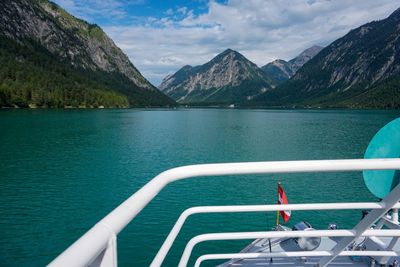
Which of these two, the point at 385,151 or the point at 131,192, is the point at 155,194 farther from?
the point at 131,192

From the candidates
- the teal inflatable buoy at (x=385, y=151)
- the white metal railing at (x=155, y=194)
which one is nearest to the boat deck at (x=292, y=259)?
the teal inflatable buoy at (x=385, y=151)

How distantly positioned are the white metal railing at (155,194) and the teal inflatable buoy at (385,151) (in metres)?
1.84

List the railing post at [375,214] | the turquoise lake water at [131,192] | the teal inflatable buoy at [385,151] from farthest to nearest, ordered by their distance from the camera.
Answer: the turquoise lake water at [131,192]
the teal inflatable buoy at [385,151]
the railing post at [375,214]

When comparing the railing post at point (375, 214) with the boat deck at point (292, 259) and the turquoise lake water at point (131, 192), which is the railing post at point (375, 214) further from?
the turquoise lake water at point (131, 192)

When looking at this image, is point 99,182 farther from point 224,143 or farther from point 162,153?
point 224,143

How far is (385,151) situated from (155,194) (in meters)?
5.17

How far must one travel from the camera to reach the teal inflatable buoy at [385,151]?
6.10m

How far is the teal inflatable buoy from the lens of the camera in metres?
6.10

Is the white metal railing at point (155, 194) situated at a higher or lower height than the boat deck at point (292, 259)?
higher

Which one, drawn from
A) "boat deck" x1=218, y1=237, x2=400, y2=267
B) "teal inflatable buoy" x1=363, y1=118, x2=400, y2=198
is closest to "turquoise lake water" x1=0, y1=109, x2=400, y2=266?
"boat deck" x1=218, y1=237, x2=400, y2=267

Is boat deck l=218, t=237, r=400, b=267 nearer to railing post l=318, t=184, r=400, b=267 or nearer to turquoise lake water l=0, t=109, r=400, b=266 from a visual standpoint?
railing post l=318, t=184, r=400, b=267

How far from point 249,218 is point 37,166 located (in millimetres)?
34757

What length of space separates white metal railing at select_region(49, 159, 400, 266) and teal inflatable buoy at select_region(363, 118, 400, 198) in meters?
1.84

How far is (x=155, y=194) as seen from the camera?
3.03 meters
